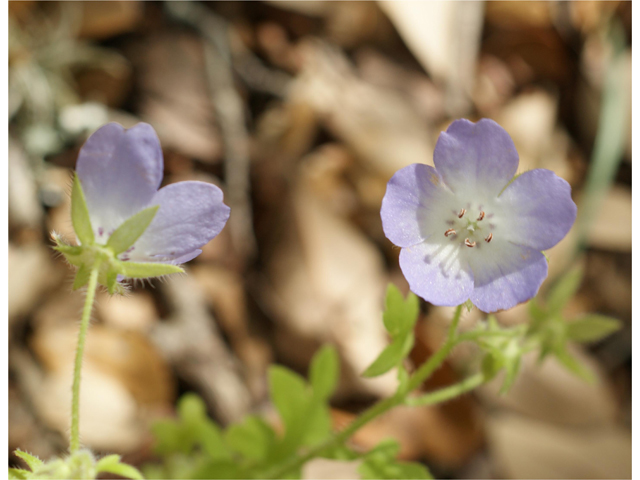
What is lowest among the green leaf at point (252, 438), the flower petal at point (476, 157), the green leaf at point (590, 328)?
the green leaf at point (252, 438)

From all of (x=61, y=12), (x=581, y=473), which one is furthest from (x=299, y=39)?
(x=581, y=473)

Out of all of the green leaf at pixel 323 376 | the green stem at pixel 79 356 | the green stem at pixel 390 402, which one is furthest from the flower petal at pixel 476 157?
the green leaf at pixel 323 376

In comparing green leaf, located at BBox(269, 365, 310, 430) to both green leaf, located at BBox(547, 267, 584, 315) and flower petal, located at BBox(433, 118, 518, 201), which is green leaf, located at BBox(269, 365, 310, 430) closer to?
green leaf, located at BBox(547, 267, 584, 315)

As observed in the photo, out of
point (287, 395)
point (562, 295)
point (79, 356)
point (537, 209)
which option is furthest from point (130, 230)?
point (562, 295)

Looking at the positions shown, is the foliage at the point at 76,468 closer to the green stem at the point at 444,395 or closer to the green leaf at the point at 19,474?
the green leaf at the point at 19,474

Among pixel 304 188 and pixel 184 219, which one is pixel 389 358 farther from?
pixel 304 188

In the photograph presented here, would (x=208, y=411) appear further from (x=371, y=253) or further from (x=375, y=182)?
(x=375, y=182)
